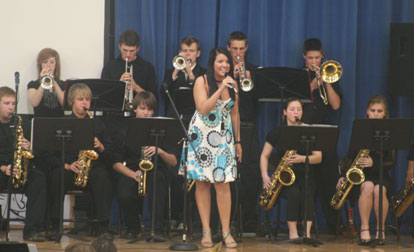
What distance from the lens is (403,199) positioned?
22.4 feet

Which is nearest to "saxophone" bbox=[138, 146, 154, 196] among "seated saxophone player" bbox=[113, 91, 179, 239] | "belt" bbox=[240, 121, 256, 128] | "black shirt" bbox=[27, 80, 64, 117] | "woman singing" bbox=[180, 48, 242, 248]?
"seated saxophone player" bbox=[113, 91, 179, 239]

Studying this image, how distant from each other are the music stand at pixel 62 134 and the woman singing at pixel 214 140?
0.94 metres

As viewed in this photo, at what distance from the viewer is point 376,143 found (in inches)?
238

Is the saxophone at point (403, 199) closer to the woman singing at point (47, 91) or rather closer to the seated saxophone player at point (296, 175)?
the seated saxophone player at point (296, 175)

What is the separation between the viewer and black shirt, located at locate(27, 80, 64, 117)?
7156 mm

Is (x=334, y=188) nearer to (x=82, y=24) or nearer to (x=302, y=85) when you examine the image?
(x=302, y=85)

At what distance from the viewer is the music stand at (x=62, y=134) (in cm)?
580

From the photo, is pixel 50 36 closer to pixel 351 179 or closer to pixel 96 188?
pixel 96 188

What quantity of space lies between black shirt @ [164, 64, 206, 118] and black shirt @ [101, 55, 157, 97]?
0.18 metres

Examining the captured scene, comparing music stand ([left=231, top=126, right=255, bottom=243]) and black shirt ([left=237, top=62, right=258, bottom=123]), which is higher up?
black shirt ([left=237, top=62, right=258, bottom=123])

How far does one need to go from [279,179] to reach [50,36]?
311 centimetres

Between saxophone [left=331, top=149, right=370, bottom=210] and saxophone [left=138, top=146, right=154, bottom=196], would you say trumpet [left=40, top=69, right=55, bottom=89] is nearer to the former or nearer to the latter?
saxophone [left=138, top=146, right=154, bottom=196]

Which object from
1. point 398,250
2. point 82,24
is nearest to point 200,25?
point 82,24

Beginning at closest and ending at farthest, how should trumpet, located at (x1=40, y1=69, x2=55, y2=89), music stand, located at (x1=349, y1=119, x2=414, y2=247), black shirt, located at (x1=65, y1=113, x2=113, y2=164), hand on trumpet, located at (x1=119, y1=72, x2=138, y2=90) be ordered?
music stand, located at (x1=349, y1=119, x2=414, y2=247)
black shirt, located at (x1=65, y1=113, x2=113, y2=164)
trumpet, located at (x1=40, y1=69, x2=55, y2=89)
hand on trumpet, located at (x1=119, y1=72, x2=138, y2=90)
